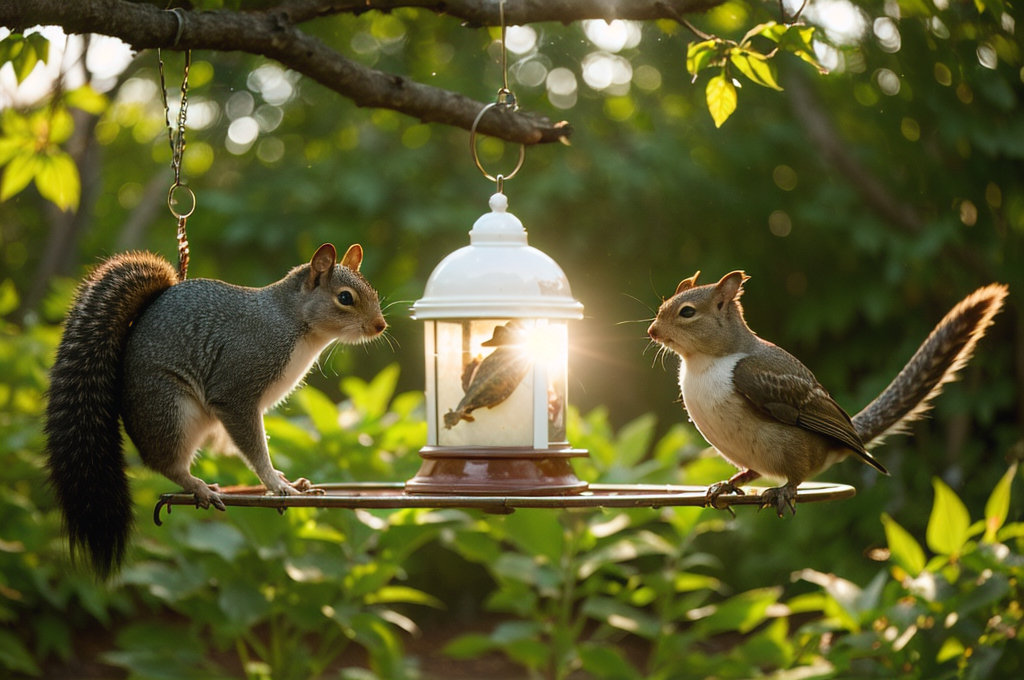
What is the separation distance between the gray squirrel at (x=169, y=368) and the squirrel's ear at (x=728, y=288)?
2.93ft

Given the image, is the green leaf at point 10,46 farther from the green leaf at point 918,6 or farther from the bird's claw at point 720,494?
the green leaf at point 918,6

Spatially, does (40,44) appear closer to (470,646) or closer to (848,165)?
(470,646)

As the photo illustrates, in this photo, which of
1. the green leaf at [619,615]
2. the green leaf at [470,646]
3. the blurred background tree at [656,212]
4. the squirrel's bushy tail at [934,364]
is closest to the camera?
the squirrel's bushy tail at [934,364]

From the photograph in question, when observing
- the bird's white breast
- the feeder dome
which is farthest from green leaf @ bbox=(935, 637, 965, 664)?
the feeder dome

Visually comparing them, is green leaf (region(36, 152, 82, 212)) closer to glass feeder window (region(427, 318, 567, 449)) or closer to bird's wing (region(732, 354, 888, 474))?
glass feeder window (region(427, 318, 567, 449))

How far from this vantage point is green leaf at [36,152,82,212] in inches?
136

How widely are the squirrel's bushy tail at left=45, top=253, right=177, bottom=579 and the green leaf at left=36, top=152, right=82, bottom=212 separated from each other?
94 cm

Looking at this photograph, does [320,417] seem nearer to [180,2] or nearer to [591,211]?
[180,2]

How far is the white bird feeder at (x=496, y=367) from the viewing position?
290 cm

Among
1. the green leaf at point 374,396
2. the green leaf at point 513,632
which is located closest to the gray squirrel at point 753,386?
the green leaf at point 513,632

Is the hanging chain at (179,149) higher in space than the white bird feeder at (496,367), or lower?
higher

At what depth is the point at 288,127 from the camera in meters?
8.27

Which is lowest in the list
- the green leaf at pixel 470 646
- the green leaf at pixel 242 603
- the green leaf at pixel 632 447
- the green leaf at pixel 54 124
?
the green leaf at pixel 470 646

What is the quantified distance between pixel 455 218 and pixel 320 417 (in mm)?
2820
